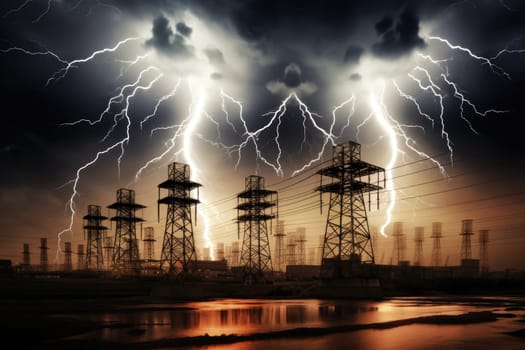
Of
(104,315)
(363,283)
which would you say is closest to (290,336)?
(104,315)

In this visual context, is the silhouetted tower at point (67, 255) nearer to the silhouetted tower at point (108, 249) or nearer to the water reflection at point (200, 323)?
the silhouetted tower at point (108, 249)

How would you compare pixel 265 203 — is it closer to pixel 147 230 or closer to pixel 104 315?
pixel 104 315

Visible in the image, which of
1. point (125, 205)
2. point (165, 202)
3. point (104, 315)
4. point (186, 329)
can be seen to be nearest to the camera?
point (186, 329)

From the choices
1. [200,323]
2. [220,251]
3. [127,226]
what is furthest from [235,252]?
[200,323]

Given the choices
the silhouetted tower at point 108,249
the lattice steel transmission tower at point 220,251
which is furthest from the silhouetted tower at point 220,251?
the silhouetted tower at point 108,249

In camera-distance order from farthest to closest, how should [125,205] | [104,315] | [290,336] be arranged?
[125,205]
[104,315]
[290,336]

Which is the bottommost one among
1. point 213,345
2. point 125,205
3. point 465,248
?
point 465,248

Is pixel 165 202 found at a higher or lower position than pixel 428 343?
higher

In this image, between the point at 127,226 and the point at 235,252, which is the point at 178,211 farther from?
the point at 235,252

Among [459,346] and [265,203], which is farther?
[265,203]

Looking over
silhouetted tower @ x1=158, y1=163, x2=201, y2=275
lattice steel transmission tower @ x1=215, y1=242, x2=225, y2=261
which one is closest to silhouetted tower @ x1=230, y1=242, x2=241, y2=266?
lattice steel transmission tower @ x1=215, y1=242, x2=225, y2=261

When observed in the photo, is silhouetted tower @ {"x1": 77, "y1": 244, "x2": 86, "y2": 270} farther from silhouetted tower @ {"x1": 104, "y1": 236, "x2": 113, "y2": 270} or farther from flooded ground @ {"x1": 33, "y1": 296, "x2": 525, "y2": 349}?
flooded ground @ {"x1": 33, "y1": 296, "x2": 525, "y2": 349}
